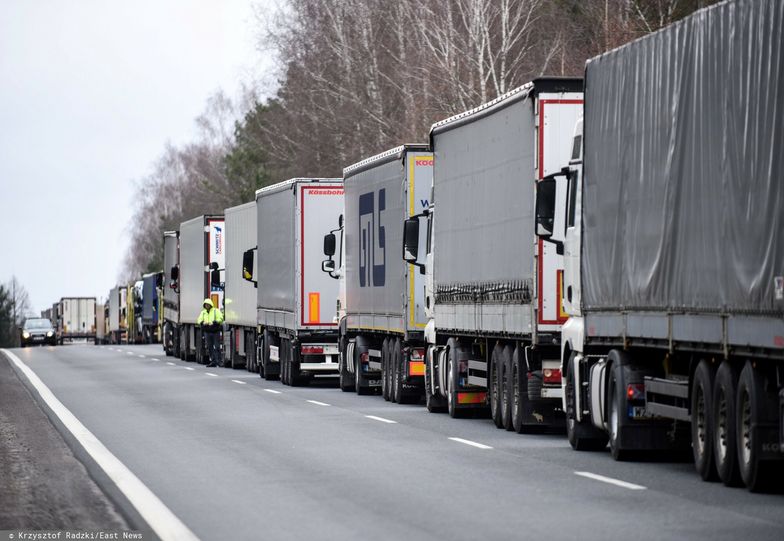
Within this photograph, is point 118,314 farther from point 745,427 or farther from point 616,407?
point 745,427

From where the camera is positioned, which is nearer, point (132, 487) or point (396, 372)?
point (132, 487)

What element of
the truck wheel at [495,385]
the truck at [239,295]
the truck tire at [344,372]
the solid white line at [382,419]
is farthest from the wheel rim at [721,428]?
the truck at [239,295]

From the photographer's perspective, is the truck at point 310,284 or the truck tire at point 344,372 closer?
the truck tire at point 344,372

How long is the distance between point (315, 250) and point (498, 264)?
43.3 ft

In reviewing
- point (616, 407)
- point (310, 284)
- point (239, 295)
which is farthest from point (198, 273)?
point (616, 407)

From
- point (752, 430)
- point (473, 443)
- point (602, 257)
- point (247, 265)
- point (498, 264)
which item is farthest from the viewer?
point (247, 265)

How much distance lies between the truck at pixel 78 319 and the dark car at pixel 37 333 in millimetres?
17935

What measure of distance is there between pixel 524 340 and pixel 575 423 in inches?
90.5

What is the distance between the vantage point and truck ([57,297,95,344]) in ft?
379

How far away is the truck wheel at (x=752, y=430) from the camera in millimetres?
13250

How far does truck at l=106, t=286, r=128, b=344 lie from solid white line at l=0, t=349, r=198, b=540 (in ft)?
248

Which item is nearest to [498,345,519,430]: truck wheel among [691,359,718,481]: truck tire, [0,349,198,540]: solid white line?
[0,349,198,540]: solid white line

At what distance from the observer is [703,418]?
15.0m

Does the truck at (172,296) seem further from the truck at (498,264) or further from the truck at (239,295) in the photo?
the truck at (498,264)
